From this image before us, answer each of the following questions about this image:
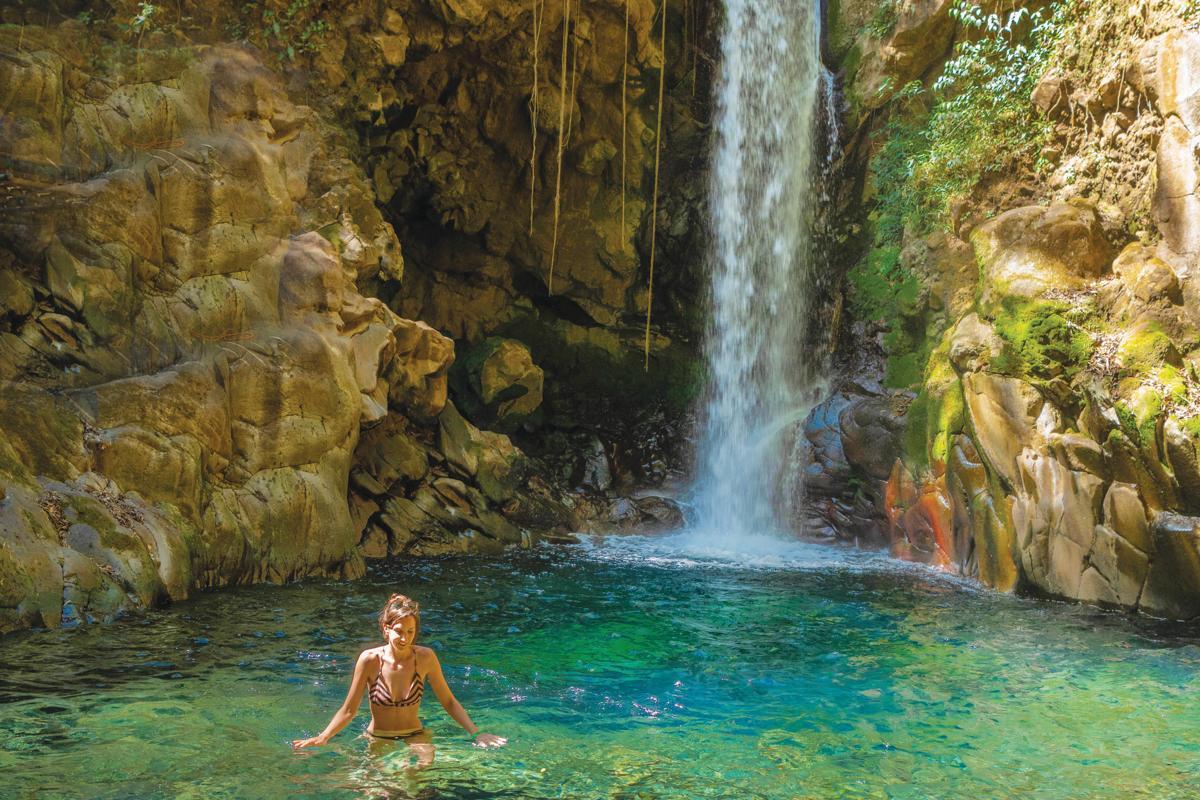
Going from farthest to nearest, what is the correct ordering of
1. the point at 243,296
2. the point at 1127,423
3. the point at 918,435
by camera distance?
the point at 918,435 < the point at 243,296 < the point at 1127,423

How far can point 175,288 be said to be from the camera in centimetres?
970

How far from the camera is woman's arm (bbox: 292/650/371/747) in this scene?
449 centimetres

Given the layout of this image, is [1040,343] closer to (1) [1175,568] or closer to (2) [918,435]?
(1) [1175,568]

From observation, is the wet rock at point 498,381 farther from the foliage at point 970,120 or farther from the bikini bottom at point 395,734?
the bikini bottom at point 395,734

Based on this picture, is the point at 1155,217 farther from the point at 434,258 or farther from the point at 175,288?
the point at 434,258

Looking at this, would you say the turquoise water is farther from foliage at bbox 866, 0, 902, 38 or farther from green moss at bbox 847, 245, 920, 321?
foliage at bbox 866, 0, 902, 38

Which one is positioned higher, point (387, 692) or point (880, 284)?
point (880, 284)

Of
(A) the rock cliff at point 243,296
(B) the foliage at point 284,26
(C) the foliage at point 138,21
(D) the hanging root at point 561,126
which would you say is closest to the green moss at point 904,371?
(A) the rock cliff at point 243,296

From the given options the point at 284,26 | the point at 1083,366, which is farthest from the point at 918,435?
the point at 284,26

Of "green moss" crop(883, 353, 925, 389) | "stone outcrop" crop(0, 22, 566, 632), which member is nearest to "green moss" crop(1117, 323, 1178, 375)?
"green moss" crop(883, 353, 925, 389)

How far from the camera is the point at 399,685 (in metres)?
4.60

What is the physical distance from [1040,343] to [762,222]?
8251 mm

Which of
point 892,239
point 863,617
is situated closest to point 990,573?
point 863,617

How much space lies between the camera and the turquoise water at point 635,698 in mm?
4453
